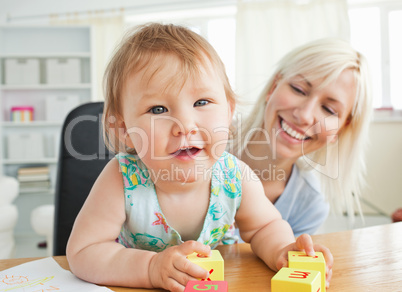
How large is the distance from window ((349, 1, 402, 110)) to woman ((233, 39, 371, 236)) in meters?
3.34

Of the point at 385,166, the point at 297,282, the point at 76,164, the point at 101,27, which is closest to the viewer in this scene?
the point at 297,282

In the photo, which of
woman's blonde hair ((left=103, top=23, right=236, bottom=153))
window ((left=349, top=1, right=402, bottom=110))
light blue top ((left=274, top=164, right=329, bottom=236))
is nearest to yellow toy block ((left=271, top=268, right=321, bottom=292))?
woman's blonde hair ((left=103, top=23, right=236, bottom=153))

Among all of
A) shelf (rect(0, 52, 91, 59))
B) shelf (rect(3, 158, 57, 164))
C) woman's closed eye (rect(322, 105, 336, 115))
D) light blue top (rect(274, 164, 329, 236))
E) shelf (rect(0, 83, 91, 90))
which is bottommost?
light blue top (rect(274, 164, 329, 236))

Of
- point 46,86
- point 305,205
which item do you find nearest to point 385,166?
point 305,205

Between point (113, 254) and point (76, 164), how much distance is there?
2.07ft

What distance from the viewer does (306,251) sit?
0.67 metres

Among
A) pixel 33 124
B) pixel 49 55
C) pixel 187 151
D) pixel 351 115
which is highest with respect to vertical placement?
pixel 49 55

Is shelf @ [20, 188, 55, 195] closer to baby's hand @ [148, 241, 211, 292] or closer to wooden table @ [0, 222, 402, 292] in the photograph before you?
wooden table @ [0, 222, 402, 292]

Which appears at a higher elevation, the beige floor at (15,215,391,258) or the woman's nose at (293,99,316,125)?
the woman's nose at (293,99,316,125)

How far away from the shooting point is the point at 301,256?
26.2 inches

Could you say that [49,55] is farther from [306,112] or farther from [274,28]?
[306,112]

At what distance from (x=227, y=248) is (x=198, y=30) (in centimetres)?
50

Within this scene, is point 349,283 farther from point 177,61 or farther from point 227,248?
point 177,61

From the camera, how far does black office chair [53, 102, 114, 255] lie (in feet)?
4.12
